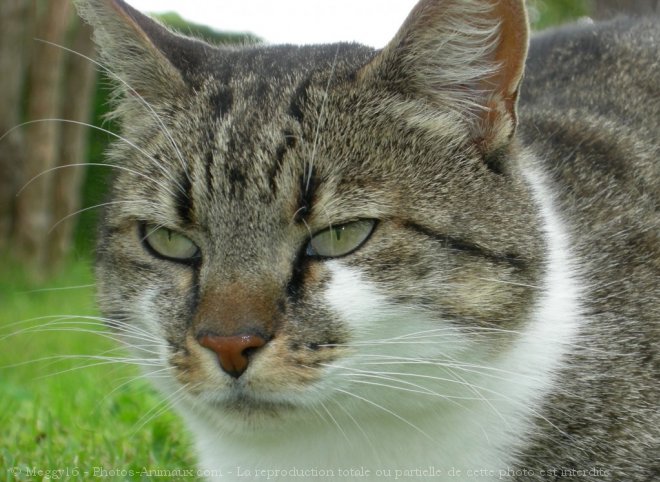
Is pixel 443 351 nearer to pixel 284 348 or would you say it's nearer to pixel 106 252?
pixel 284 348

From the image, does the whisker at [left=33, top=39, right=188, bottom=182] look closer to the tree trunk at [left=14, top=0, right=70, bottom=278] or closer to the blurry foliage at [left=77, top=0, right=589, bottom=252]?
the blurry foliage at [left=77, top=0, right=589, bottom=252]

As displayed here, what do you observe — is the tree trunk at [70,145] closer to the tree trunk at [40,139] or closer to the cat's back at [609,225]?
the tree trunk at [40,139]

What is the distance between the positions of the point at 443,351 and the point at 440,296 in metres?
0.16

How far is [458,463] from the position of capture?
278cm

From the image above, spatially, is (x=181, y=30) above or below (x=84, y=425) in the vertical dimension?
above

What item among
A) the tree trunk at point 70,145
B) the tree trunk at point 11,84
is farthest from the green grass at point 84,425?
the tree trunk at point 70,145

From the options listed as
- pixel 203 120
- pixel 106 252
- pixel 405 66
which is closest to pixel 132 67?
pixel 203 120

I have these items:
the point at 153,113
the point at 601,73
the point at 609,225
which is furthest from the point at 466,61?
the point at 601,73

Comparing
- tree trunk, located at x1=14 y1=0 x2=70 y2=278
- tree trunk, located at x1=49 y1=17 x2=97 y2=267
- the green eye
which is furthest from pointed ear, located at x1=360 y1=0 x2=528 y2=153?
tree trunk, located at x1=49 y1=17 x2=97 y2=267

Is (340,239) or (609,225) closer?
(340,239)

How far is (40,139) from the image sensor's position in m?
11.0

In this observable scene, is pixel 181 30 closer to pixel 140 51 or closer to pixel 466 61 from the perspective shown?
pixel 140 51

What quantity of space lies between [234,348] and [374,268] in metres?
0.48

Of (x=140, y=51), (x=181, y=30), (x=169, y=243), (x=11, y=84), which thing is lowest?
(x=169, y=243)
